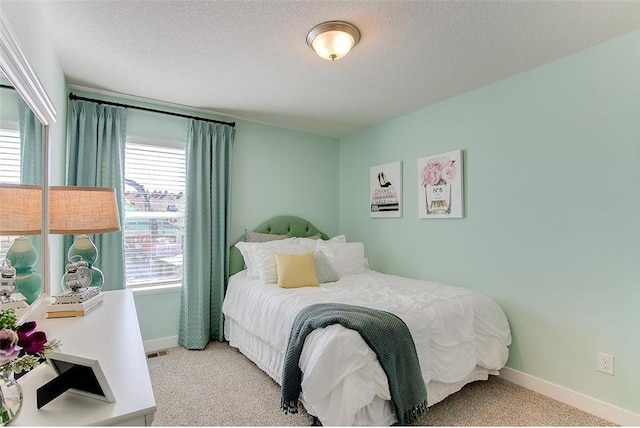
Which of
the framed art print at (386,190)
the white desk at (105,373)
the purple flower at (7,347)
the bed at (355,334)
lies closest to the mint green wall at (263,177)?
the bed at (355,334)

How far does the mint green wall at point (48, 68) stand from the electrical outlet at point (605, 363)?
11.5 ft

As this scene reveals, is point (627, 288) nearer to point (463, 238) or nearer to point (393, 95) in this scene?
point (463, 238)

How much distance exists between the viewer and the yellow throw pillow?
2.90 metres

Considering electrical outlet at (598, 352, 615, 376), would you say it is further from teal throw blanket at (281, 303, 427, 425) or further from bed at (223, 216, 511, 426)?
teal throw blanket at (281, 303, 427, 425)

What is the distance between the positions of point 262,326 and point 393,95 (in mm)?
2329

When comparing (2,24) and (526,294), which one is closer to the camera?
(2,24)

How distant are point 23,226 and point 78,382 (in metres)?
0.80

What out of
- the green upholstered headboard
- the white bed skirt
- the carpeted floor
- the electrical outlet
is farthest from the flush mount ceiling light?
the electrical outlet

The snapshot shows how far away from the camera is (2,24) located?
1091 millimetres

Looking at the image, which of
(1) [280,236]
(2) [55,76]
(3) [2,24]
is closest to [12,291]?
(3) [2,24]

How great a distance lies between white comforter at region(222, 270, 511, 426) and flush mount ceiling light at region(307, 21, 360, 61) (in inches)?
66.4

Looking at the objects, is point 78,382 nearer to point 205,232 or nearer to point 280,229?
point 205,232

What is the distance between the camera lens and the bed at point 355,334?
5.89 feet

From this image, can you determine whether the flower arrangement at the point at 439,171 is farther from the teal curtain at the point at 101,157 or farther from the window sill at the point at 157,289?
the teal curtain at the point at 101,157
